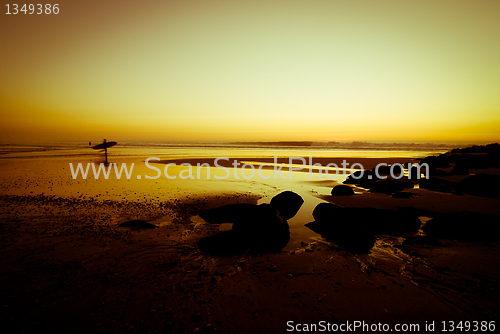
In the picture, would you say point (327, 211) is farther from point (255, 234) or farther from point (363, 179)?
point (363, 179)

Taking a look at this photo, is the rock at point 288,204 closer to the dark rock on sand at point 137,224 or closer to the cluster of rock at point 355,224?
the cluster of rock at point 355,224

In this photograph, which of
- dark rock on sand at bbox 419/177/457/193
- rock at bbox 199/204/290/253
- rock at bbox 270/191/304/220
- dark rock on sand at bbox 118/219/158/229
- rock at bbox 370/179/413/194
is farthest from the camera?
rock at bbox 370/179/413/194

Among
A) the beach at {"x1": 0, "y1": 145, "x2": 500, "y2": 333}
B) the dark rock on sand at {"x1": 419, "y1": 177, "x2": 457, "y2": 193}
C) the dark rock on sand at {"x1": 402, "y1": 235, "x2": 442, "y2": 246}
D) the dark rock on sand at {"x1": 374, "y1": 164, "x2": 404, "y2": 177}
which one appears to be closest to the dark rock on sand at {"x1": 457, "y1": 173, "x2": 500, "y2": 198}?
the dark rock on sand at {"x1": 419, "y1": 177, "x2": 457, "y2": 193}

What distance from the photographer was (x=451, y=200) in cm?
1055

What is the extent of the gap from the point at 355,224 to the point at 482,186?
8.91 metres

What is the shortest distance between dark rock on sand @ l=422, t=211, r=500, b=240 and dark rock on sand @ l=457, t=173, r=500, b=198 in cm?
549

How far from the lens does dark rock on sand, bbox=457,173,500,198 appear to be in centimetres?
1116

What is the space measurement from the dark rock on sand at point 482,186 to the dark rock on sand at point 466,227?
5492 mm

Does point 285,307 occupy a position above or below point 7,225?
below

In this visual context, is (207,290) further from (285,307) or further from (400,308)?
(400,308)

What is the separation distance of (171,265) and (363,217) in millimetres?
5871

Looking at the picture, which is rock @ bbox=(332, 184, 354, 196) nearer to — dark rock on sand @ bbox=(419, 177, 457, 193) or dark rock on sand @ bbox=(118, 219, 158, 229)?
dark rock on sand @ bbox=(419, 177, 457, 193)

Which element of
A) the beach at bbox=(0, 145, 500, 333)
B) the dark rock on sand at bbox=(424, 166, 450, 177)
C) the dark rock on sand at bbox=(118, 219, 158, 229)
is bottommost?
the beach at bbox=(0, 145, 500, 333)

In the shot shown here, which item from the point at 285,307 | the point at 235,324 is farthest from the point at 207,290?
the point at 285,307
